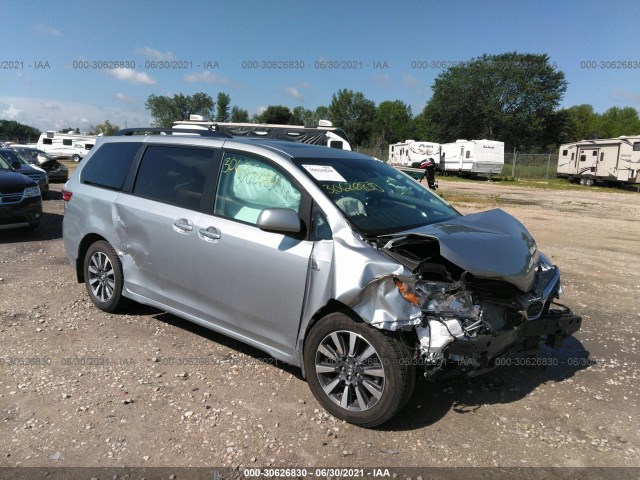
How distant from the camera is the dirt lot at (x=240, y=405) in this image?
9.95 ft

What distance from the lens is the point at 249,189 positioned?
3.98 metres

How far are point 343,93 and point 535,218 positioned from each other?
266 ft

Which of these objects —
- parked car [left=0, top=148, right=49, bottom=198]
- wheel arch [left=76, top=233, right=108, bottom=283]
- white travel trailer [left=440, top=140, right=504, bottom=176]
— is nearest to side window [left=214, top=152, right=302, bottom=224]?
wheel arch [left=76, top=233, right=108, bottom=283]

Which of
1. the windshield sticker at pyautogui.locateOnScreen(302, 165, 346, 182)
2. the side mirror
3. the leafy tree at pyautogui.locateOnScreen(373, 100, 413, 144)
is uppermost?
the leafy tree at pyautogui.locateOnScreen(373, 100, 413, 144)

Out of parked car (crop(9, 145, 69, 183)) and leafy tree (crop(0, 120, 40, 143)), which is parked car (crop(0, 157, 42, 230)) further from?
leafy tree (crop(0, 120, 40, 143))

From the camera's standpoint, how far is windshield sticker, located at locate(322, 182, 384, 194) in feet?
12.2

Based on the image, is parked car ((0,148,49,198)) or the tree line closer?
parked car ((0,148,49,198))

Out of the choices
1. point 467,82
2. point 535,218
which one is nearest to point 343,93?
point 467,82

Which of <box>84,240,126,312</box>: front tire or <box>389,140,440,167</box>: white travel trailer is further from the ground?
<box>389,140,440,167</box>: white travel trailer

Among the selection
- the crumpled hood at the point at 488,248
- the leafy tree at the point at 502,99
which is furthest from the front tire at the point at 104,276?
the leafy tree at the point at 502,99

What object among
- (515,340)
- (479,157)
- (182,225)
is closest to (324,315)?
(515,340)

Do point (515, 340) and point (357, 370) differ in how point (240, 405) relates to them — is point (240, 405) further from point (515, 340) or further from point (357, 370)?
point (515, 340)

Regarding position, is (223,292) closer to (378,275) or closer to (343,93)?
(378,275)

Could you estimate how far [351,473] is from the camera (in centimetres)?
287
